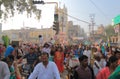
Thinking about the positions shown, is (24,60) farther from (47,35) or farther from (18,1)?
A: (47,35)

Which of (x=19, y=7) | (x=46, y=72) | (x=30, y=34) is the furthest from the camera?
(x=30, y=34)

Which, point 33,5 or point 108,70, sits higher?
point 33,5

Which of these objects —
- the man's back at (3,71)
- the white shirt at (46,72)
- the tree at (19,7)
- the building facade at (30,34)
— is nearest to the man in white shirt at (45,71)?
the white shirt at (46,72)

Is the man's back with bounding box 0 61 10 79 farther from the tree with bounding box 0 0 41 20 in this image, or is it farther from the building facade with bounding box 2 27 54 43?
the building facade with bounding box 2 27 54 43

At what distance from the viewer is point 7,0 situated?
2161 cm

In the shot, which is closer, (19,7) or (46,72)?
(46,72)

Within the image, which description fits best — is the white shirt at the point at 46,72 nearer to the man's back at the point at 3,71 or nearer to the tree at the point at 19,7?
the man's back at the point at 3,71

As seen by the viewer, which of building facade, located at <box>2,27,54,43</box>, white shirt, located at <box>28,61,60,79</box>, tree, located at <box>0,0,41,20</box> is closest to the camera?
white shirt, located at <box>28,61,60,79</box>

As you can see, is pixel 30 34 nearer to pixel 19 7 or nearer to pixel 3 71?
pixel 19 7


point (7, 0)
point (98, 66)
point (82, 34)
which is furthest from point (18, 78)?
point (82, 34)

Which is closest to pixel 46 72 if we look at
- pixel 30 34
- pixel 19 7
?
pixel 19 7

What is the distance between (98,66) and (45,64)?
299 cm

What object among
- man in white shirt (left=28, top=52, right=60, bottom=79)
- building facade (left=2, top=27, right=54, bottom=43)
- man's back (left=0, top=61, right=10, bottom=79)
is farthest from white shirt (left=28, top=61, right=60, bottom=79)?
building facade (left=2, top=27, right=54, bottom=43)

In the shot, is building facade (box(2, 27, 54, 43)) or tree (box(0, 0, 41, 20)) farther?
building facade (box(2, 27, 54, 43))
